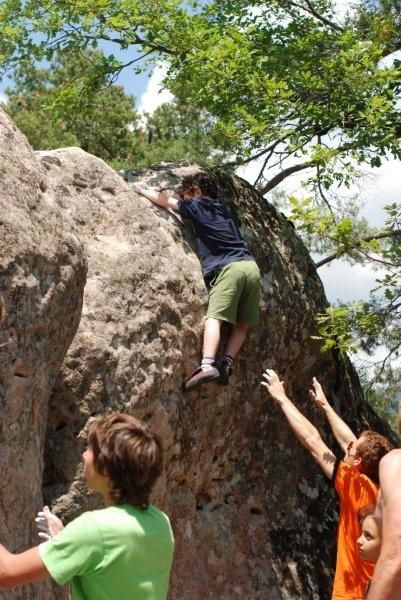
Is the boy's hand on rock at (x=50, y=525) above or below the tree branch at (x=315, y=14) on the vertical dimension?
below

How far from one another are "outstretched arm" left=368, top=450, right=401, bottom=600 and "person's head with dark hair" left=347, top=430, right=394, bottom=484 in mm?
1935

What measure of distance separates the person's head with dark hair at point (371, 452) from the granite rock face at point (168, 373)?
1.48 m

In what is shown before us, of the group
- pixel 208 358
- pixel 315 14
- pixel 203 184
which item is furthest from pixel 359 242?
pixel 315 14

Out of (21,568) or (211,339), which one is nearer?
(21,568)

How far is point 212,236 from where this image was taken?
7289 millimetres

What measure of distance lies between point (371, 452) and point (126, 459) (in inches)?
95.3

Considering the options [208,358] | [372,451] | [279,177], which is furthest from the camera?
[279,177]

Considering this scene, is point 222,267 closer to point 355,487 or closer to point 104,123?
point 355,487

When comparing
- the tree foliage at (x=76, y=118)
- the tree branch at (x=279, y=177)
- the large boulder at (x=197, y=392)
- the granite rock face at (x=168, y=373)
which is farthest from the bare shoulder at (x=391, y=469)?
the tree foliage at (x=76, y=118)

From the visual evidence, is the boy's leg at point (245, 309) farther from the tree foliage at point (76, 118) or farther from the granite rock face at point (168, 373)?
the tree foliage at point (76, 118)

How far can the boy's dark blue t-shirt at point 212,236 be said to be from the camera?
7234 mm

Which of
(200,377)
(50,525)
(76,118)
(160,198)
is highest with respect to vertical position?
(76,118)

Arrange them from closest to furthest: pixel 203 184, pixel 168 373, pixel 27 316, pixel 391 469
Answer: pixel 391 469, pixel 27 316, pixel 168 373, pixel 203 184

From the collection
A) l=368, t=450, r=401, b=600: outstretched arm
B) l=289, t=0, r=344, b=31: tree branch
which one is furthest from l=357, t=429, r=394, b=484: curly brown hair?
l=289, t=0, r=344, b=31: tree branch
